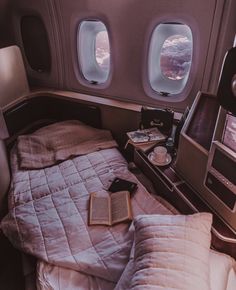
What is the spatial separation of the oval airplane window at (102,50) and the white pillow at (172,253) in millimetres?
1588

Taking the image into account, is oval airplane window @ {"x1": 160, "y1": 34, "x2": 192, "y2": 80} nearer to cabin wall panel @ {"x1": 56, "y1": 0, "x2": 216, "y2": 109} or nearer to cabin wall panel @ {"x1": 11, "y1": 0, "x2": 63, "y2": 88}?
cabin wall panel @ {"x1": 56, "y1": 0, "x2": 216, "y2": 109}

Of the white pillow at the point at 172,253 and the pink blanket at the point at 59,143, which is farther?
the pink blanket at the point at 59,143

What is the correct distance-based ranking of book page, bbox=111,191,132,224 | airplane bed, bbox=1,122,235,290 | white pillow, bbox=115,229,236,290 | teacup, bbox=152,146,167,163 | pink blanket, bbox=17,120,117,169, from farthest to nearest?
pink blanket, bbox=17,120,117,169 < teacup, bbox=152,146,167,163 < book page, bbox=111,191,132,224 < airplane bed, bbox=1,122,235,290 < white pillow, bbox=115,229,236,290

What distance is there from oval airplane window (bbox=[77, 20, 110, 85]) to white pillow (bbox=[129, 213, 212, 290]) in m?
1.54

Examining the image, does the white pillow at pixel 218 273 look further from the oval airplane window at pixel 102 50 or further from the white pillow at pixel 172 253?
the oval airplane window at pixel 102 50

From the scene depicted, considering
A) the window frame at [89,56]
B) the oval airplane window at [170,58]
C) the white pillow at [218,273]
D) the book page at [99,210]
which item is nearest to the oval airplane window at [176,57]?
the oval airplane window at [170,58]

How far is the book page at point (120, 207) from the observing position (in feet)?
4.44

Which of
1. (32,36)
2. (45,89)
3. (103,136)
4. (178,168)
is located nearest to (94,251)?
(178,168)

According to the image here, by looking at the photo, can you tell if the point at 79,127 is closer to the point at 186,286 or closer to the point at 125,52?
the point at 125,52

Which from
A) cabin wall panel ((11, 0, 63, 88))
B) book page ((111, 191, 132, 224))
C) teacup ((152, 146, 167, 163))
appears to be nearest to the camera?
book page ((111, 191, 132, 224))

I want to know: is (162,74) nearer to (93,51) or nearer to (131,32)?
(131,32)

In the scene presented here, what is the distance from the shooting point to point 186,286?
2.72ft

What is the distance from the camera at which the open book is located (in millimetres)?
1354

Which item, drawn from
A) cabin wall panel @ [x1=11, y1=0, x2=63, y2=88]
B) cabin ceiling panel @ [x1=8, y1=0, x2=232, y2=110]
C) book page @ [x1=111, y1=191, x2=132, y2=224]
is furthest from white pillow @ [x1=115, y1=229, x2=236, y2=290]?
cabin wall panel @ [x1=11, y1=0, x2=63, y2=88]
